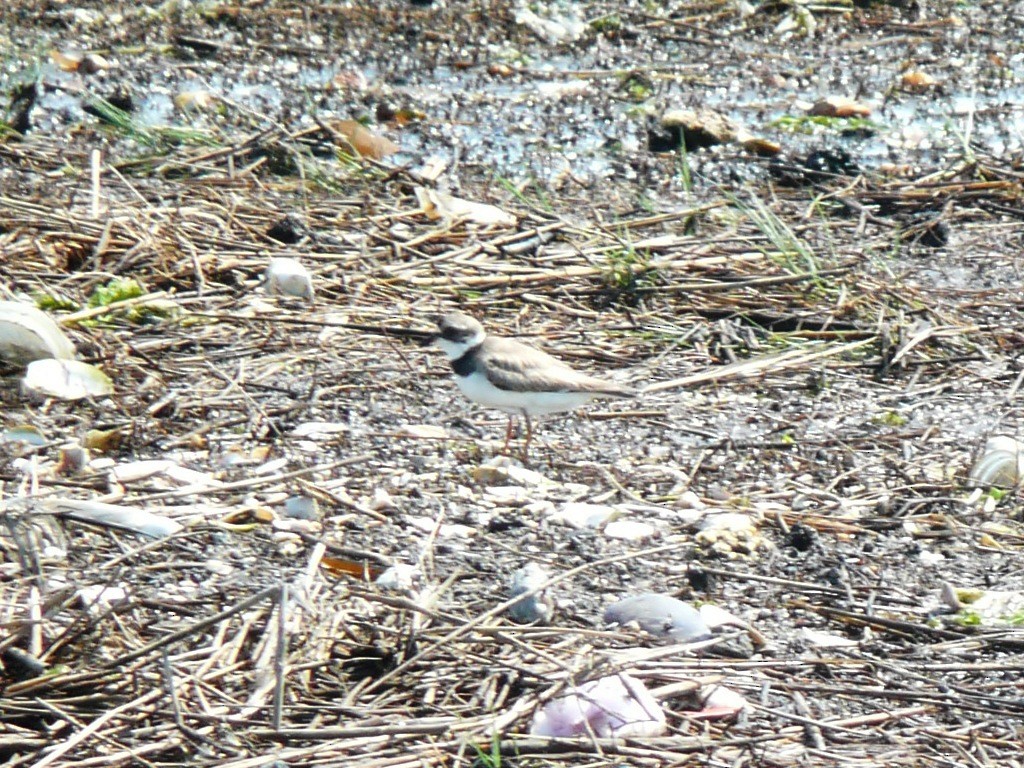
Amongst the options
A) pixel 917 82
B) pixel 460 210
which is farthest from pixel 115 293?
pixel 917 82

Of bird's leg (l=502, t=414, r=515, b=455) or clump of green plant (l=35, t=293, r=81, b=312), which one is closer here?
bird's leg (l=502, t=414, r=515, b=455)

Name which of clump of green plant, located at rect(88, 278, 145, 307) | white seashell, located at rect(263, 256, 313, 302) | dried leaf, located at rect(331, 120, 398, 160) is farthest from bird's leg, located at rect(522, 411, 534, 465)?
dried leaf, located at rect(331, 120, 398, 160)

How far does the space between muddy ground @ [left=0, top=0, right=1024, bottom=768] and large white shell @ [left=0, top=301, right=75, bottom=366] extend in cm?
13

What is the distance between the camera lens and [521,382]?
16.3 ft

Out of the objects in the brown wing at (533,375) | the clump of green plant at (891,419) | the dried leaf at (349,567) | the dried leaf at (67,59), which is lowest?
the dried leaf at (67,59)

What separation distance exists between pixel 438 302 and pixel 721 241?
1.33m

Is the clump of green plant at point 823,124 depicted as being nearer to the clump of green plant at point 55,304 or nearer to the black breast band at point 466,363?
the black breast band at point 466,363

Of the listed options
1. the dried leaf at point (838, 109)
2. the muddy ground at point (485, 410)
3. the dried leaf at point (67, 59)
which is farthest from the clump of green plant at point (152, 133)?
the dried leaf at point (838, 109)

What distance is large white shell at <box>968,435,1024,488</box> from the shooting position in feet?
15.6

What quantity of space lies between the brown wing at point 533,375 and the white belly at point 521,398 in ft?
0.06

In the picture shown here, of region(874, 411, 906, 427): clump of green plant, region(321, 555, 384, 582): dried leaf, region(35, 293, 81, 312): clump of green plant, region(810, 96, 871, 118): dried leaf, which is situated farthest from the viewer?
region(810, 96, 871, 118): dried leaf

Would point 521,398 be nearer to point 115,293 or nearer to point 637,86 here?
point 115,293

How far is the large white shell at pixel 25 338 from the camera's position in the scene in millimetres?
5141

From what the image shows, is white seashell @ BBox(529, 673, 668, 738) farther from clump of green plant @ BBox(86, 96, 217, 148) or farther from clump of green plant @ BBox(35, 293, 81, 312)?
clump of green plant @ BBox(86, 96, 217, 148)
